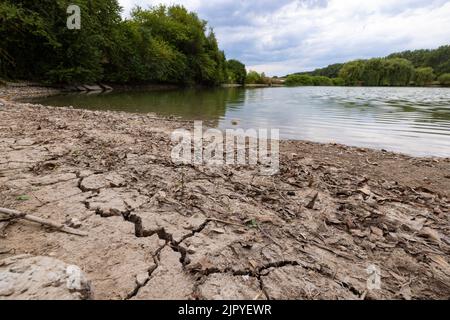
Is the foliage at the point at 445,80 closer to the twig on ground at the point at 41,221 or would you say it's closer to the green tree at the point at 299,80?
the green tree at the point at 299,80

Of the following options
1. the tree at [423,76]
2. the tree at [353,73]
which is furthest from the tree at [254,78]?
the tree at [423,76]

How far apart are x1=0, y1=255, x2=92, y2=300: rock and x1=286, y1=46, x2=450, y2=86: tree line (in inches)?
3498

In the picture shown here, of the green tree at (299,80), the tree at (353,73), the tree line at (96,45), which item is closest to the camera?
the tree line at (96,45)

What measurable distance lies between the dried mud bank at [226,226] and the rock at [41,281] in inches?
2.2

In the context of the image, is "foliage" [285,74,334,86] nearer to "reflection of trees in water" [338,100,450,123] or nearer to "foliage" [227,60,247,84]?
"foliage" [227,60,247,84]

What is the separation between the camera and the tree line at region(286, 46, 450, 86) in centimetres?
7156

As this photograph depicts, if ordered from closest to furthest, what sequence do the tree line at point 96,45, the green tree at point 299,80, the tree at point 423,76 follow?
1. the tree line at point 96,45
2. the tree at point 423,76
3. the green tree at point 299,80

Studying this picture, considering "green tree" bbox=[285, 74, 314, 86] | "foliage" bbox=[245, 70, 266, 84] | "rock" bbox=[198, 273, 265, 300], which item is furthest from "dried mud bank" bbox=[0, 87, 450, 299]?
"green tree" bbox=[285, 74, 314, 86]

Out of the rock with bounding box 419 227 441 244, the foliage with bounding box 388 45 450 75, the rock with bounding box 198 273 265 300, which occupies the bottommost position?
the rock with bounding box 198 273 265 300

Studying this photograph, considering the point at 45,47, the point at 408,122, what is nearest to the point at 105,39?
the point at 45,47

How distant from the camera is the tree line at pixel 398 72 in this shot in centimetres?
7156

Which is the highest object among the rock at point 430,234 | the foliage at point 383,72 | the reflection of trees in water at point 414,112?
the foliage at point 383,72

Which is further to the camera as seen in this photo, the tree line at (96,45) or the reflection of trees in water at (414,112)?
the tree line at (96,45)

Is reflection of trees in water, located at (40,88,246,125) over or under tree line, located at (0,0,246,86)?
under
